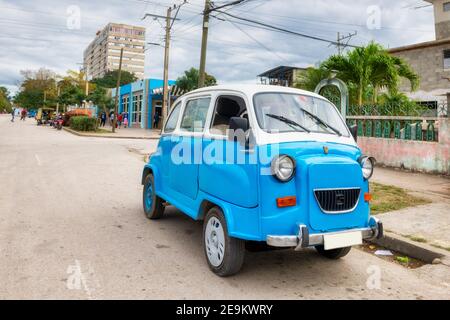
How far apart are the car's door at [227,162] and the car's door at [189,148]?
0.60 ft

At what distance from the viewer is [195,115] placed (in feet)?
17.1

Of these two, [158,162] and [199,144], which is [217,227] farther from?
[158,162]

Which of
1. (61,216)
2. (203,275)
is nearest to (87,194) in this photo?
(61,216)

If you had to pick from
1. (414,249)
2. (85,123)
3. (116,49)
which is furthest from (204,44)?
(116,49)

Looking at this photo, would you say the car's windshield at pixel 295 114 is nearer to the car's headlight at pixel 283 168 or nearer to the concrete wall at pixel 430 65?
the car's headlight at pixel 283 168

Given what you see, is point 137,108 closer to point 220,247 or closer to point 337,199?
point 220,247

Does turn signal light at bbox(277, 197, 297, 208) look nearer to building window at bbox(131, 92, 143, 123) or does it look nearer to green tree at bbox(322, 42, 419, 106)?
green tree at bbox(322, 42, 419, 106)

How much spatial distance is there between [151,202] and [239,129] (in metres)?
2.73

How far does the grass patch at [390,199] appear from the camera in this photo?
7.09 meters

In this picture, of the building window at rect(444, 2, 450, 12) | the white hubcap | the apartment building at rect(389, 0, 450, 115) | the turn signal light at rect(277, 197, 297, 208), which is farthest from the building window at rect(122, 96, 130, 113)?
the turn signal light at rect(277, 197, 297, 208)

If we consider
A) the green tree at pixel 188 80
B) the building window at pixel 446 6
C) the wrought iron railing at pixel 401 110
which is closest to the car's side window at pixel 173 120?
the wrought iron railing at pixel 401 110

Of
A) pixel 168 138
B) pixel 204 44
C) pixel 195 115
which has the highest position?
pixel 204 44

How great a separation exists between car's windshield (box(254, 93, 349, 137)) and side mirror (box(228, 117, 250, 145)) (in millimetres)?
199

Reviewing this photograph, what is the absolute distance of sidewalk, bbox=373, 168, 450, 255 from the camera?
5418mm
